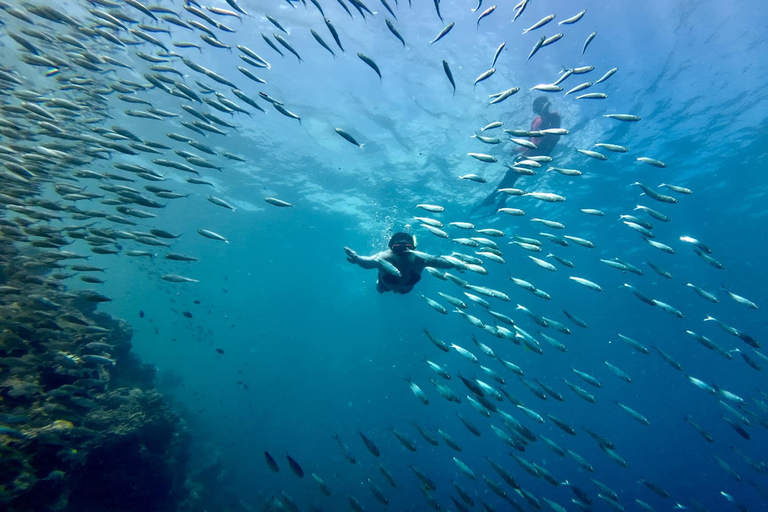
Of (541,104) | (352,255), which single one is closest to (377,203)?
(541,104)

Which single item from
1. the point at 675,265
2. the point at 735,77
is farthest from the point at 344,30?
the point at 675,265

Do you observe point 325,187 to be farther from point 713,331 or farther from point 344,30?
point 713,331

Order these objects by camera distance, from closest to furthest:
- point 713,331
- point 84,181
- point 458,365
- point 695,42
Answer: point 695,42 → point 84,181 → point 713,331 → point 458,365

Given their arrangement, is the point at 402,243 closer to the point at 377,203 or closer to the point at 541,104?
the point at 541,104

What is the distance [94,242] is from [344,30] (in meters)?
11.2

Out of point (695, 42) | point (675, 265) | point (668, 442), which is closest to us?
point (695, 42)

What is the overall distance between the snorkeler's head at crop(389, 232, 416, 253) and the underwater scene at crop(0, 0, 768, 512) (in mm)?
A: 73

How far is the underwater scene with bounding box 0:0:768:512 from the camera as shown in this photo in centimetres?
732

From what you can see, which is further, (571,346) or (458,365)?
(458,365)

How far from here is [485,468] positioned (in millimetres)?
42031

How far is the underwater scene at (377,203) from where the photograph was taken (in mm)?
7324

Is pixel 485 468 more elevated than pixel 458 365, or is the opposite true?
pixel 458 365

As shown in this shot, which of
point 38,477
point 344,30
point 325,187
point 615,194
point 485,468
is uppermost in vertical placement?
point 615,194

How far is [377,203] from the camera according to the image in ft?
82.9
